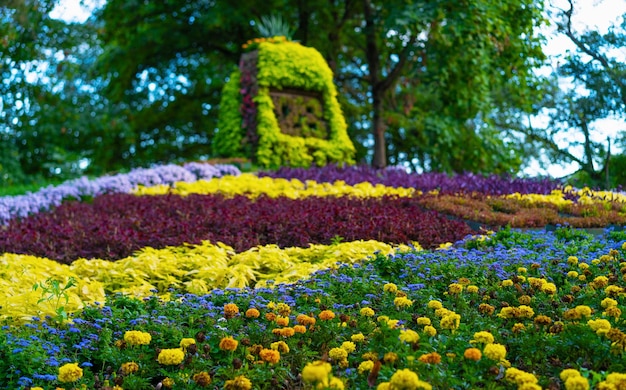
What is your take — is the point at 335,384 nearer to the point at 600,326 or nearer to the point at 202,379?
the point at 202,379

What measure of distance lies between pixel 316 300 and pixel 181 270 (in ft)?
5.57

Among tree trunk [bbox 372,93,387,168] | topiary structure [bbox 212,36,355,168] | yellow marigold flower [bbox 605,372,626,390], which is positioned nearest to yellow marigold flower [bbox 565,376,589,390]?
yellow marigold flower [bbox 605,372,626,390]

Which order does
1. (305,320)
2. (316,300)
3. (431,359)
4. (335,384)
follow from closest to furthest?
(335,384), (431,359), (305,320), (316,300)

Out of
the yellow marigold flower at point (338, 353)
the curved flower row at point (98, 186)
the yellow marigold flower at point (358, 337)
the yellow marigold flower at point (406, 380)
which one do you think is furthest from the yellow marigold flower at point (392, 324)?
the curved flower row at point (98, 186)

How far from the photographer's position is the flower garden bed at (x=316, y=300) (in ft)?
9.36

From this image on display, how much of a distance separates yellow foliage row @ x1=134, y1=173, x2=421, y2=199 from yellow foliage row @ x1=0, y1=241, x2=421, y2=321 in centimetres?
317

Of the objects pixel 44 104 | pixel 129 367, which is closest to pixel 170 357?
pixel 129 367

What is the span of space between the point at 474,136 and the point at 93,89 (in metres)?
11.8

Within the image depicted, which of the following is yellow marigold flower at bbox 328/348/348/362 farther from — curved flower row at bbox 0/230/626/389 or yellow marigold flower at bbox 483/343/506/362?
yellow marigold flower at bbox 483/343/506/362

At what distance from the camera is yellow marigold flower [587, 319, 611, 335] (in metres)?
2.81

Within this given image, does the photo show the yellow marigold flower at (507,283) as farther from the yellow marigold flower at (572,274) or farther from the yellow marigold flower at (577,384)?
the yellow marigold flower at (577,384)

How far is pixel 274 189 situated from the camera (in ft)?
31.1

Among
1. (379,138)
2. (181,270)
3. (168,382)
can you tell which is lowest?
(168,382)

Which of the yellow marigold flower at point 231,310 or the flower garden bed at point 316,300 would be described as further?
the yellow marigold flower at point 231,310
